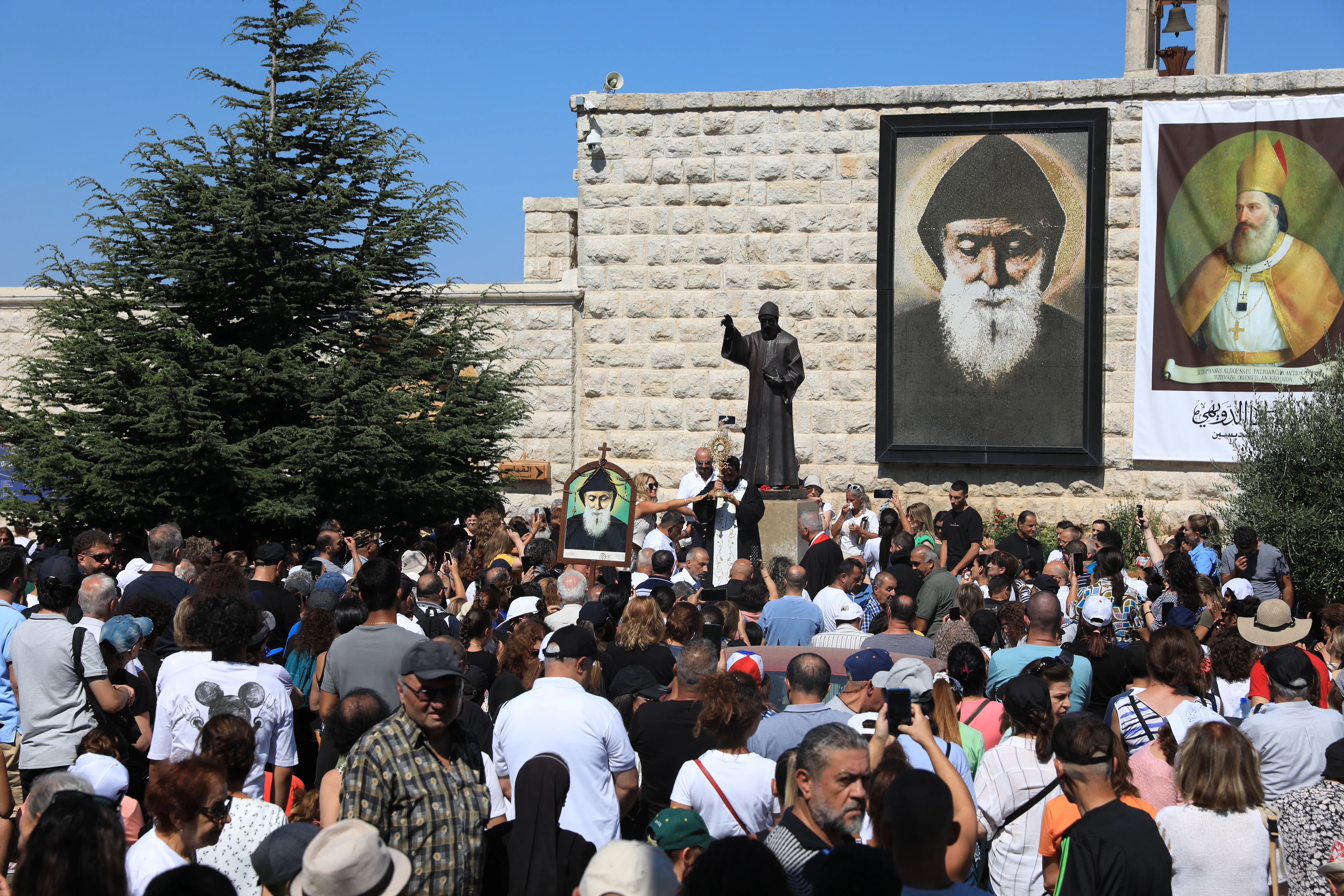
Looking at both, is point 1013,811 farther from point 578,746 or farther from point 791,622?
point 791,622

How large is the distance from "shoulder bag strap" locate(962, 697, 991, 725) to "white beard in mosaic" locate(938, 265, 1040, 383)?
12168 mm

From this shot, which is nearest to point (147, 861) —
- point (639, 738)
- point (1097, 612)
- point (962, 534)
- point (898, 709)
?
point (639, 738)

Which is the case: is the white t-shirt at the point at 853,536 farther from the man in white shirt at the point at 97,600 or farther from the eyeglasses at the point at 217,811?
the eyeglasses at the point at 217,811

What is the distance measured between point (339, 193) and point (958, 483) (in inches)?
318

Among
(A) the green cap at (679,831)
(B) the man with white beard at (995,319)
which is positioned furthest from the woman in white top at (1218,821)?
(B) the man with white beard at (995,319)

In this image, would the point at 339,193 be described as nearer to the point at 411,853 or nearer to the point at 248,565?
the point at 248,565

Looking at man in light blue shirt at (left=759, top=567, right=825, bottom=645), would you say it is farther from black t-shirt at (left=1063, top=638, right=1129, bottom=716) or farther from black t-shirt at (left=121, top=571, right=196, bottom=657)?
black t-shirt at (left=121, top=571, right=196, bottom=657)

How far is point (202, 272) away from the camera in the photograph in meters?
14.4

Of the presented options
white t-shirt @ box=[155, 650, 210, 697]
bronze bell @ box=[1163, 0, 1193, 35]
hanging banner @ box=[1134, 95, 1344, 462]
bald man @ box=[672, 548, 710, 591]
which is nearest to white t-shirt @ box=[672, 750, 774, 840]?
white t-shirt @ box=[155, 650, 210, 697]

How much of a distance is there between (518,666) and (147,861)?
2.55 metres

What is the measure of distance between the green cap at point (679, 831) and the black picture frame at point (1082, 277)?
1402 centimetres

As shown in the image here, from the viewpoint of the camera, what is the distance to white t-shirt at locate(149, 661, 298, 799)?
512 cm

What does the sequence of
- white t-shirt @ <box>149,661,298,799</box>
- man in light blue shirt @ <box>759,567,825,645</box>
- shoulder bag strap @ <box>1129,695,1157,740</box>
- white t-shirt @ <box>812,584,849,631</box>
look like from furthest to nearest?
white t-shirt @ <box>812,584,849,631</box>
man in light blue shirt @ <box>759,567,825,645</box>
shoulder bag strap @ <box>1129,695,1157,740</box>
white t-shirt @ <box>149,661,298,799</box>

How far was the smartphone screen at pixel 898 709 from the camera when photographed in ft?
14.1
